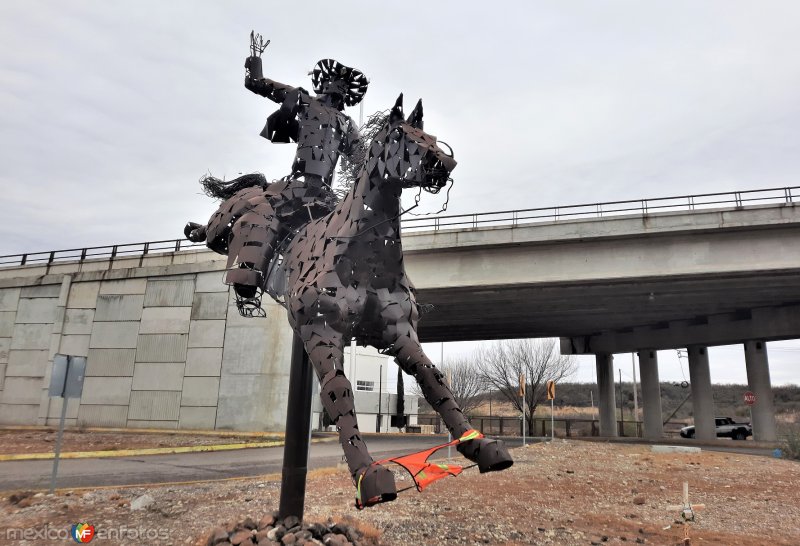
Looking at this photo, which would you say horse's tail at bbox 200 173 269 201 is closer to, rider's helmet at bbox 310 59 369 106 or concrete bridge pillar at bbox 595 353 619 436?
rider's helmet at bbox 310 59 369 106

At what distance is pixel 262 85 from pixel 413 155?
2.77 meters

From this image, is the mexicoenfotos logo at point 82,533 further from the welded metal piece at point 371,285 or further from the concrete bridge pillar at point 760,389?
the concrete bridge pillar at point 760,389

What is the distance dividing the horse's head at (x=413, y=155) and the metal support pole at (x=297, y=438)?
8.14 ft

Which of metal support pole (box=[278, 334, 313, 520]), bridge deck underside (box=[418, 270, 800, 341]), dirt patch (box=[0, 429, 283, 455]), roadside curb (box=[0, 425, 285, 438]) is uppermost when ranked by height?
bridge deck underside (box=[418, 270, 800, 341])

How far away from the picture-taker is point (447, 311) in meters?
24.3

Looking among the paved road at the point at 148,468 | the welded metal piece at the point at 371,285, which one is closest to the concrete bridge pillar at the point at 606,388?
the paved road at the point at 148,468

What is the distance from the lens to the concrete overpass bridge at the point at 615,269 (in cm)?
1794

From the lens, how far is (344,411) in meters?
3.44

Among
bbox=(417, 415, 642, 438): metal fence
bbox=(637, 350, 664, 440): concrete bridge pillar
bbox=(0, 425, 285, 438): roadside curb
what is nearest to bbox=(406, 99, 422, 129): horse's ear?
bbox=(0, 425, 285, 438): roadside curb

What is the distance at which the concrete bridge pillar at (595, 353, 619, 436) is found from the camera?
32.6 meters

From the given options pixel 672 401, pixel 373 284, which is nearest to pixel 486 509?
pixel 373 284

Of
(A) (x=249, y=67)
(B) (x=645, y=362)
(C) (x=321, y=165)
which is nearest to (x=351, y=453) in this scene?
(C) (x=321, y=165)

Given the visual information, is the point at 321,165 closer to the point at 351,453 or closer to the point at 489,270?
the point at 351,453

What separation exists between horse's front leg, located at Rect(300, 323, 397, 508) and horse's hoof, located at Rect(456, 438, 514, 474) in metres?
0.62
